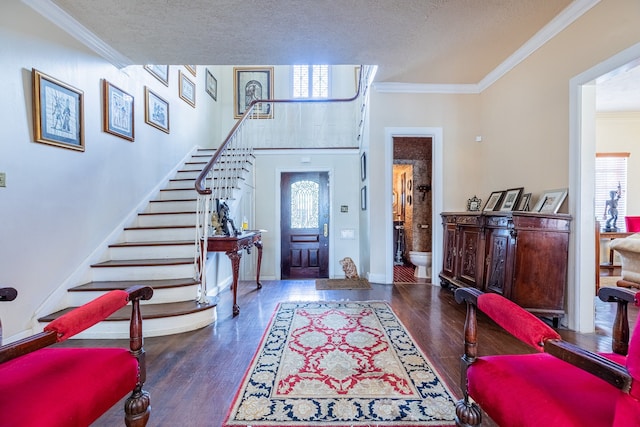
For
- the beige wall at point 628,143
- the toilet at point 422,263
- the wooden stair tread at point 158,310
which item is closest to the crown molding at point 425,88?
the toilet at point 422,263

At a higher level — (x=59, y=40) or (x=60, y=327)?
(x=59, y=40)

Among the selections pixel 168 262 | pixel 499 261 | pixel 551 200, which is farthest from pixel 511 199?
pixel 168 262

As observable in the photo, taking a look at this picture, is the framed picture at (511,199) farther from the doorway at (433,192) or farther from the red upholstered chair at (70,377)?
the red upholstered chair at (70,377)

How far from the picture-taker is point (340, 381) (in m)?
1.92

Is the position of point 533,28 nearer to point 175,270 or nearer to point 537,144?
point 537,144

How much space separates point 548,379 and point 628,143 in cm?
680

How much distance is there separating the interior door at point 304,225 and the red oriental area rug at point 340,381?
3.26m

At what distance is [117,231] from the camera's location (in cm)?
365

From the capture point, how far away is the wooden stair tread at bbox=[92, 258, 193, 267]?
10.4ft

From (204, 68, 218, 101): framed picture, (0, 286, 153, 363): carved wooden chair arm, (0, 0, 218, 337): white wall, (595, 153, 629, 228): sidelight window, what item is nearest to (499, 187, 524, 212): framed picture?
(595, 153, 629, 228): sidelight window

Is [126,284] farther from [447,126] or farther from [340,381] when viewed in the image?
[447,126]

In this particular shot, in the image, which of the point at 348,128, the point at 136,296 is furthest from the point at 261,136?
the point at 136,296

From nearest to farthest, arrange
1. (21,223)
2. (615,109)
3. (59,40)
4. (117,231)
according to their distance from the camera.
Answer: (21,223) → (59,40) → (117,231) → (615,109)

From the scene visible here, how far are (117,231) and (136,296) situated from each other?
8.65ft
